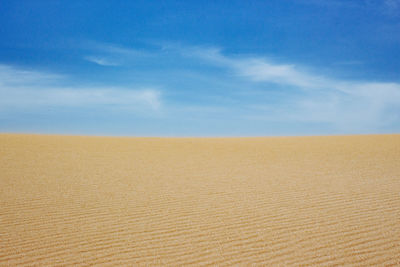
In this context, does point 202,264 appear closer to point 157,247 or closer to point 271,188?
point 157,247

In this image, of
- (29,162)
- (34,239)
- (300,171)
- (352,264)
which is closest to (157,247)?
(34,239)

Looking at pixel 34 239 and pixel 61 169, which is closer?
pixel 34 239

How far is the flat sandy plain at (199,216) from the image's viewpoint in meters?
5.04

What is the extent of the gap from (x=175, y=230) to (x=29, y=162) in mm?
11961

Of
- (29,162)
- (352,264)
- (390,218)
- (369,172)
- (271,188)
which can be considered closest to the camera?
(352,264)

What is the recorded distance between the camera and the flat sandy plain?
5.04m

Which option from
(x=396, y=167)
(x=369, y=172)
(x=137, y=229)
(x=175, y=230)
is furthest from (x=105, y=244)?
(x=396, y=167)

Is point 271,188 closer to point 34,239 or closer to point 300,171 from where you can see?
point 300,171

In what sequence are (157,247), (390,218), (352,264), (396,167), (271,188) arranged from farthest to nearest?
(396,167)
(271,188)
(390,218)
(157,247)
(352,264)

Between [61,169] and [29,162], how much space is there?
2958 mm

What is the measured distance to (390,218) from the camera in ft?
21.6

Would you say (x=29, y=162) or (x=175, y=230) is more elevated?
(x=29, y=162)

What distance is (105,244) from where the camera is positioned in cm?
546

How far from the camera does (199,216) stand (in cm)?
687
